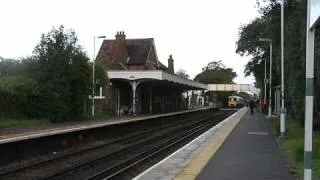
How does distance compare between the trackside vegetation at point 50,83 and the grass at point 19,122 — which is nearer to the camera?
the grass at point 19,122

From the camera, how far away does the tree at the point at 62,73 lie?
4309cm

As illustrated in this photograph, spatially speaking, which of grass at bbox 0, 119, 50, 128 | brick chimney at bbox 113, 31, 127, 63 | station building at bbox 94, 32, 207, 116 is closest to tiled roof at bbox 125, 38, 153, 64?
station building at bbox 94, 32, 207, 116

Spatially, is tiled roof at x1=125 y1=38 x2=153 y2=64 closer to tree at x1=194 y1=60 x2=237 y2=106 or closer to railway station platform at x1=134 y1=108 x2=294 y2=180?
tree at x1=194 y1=60 x2=237 y2=106

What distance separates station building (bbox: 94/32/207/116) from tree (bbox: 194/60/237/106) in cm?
3526

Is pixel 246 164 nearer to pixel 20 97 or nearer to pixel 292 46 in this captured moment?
pixel 292 46

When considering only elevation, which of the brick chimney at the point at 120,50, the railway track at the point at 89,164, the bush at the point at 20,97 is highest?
the brick chimney at the point at 120,50

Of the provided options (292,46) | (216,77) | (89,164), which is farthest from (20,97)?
(216,77)

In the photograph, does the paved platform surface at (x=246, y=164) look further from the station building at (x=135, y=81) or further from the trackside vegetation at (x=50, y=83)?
the station building at (x=135, y=81)

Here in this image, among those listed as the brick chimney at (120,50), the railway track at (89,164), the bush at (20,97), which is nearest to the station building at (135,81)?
the brick chimney at (120,50)

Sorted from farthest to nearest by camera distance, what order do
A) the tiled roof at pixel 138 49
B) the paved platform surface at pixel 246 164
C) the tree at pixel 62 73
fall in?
the tiled roof at pixel 138 49, the tree at pixel 62 73, the paved platform surface at pixel 246 164

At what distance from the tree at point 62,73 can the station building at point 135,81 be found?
13661mm

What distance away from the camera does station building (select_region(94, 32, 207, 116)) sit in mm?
61219

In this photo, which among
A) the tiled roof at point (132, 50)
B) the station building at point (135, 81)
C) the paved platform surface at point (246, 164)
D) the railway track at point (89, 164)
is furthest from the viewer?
the tiled roof at point (132, 50)

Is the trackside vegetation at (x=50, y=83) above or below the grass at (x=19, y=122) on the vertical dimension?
above
